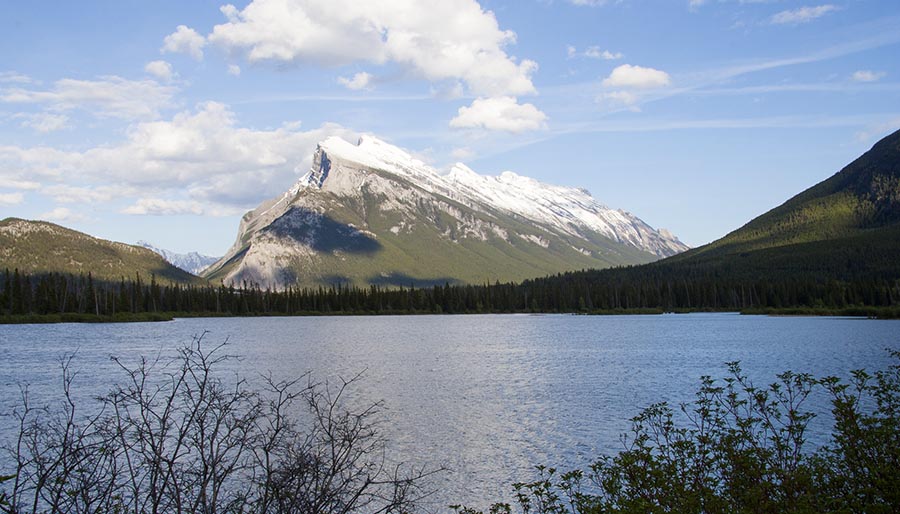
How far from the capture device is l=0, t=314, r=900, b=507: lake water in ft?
104

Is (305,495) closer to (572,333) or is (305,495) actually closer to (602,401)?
(602,401)

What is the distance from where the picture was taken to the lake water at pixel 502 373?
31.8 m

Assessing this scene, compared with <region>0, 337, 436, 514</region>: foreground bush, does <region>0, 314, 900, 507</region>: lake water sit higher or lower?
lower

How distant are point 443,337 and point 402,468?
83621mm

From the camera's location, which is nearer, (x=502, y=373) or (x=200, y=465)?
(x=200, y=465)

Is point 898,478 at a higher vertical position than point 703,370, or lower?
higher

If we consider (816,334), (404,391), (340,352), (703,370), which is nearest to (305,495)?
(404,391)

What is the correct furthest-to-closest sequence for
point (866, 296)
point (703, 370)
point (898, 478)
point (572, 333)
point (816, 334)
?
1. point (866, 296)
2. point (572, 333)
3. point (816, 334)
4. point (703, 370)
5. point (898, 478)

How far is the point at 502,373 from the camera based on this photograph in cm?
6153

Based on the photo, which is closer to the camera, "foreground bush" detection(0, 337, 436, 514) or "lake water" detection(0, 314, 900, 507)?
"foreground bush" detection(0, 337, 436, 514)

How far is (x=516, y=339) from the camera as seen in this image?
107 metres

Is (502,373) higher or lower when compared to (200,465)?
lower

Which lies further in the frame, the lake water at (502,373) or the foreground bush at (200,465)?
the lake water at (502,373)

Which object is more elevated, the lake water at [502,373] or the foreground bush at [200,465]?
the foreground bush at [200,465]
